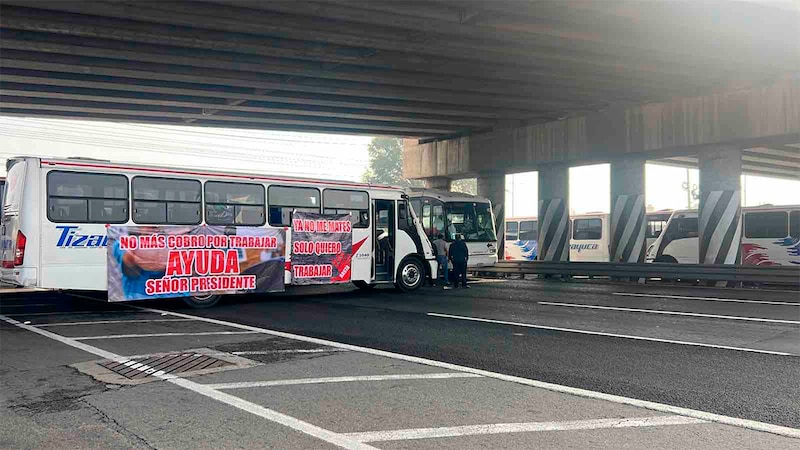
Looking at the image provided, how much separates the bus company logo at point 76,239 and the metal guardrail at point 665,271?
16.0m

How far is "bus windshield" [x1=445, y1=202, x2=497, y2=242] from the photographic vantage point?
24344mm

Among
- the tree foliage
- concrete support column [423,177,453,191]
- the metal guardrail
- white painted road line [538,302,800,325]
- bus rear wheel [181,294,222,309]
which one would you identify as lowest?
white painted road line [538,302,800,325]

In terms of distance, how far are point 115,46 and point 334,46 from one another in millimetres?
5181

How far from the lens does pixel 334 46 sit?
17031 mm

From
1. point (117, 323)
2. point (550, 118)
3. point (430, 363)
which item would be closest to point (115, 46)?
point (117, 323)

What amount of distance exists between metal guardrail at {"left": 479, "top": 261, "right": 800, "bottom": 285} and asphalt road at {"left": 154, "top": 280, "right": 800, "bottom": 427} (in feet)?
3.01

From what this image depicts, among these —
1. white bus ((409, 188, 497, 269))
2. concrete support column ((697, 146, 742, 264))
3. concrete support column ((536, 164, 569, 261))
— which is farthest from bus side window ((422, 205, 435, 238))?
concrete support column ((697, 146, 742, 264))

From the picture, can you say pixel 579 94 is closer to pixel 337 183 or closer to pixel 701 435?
pixel 337 183

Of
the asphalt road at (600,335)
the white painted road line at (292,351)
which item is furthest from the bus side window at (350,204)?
the white painted road line at (292,351)

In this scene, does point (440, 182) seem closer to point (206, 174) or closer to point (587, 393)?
point (206, 174)

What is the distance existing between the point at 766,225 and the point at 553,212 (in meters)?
7.76

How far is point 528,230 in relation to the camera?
38.3 m

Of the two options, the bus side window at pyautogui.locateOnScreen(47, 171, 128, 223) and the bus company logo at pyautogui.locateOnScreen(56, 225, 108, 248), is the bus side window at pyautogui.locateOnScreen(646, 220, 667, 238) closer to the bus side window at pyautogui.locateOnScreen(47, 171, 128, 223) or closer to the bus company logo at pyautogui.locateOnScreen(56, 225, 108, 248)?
the bus side window at pyautogui.locateOnScreen(47, 171, 128, 223)

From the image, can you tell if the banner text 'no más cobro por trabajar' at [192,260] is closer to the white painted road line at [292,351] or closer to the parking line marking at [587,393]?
the parking line marking at [587,393]
